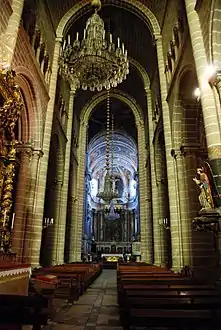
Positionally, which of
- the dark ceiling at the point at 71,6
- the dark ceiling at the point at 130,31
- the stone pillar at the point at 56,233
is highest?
the dark ceiling at the point at 130,31

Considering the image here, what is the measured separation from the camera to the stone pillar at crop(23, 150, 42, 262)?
9367mm

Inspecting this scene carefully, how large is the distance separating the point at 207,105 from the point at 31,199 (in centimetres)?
731

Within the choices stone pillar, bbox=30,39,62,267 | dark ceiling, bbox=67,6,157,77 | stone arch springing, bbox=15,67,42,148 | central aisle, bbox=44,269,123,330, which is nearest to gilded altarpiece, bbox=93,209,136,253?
dark ceiling, bbox=67,6,157,77

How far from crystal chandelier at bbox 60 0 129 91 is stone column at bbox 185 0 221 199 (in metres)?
2.92

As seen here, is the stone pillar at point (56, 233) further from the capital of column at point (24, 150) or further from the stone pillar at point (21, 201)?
the capital of column at point (24, 150)

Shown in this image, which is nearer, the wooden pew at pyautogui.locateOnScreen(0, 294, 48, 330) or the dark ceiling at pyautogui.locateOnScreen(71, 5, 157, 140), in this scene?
the wooden pew at pyautogui.locateOnScreen(0, 294, 48, 330)

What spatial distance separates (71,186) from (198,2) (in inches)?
557

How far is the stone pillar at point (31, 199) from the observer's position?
9.37 m

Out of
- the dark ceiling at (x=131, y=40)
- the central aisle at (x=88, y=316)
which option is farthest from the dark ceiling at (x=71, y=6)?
the central aisle at (x=88, y=316)

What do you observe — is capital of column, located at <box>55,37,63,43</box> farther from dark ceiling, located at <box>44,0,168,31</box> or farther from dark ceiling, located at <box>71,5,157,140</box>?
dark ceiling, located at <box>71,5,157,140</box>

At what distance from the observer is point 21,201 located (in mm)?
9500

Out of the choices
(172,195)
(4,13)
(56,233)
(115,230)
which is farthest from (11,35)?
(115,230)

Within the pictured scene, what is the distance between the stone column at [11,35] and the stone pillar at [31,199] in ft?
14.2

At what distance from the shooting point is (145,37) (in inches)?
641
